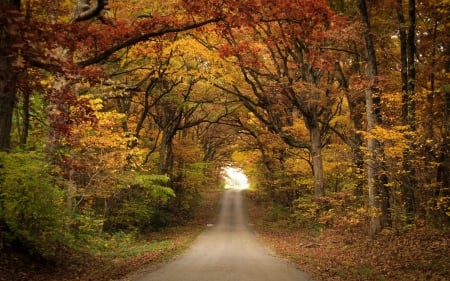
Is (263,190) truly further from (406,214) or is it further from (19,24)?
(19,24)

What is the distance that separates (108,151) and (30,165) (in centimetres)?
816

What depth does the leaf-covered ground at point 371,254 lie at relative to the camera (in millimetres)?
10312

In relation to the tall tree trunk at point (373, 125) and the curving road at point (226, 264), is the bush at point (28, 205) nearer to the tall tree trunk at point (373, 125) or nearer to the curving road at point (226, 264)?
the curving road at point (226, 264)

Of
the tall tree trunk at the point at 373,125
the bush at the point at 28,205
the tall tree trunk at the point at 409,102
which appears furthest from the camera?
the tall tree trunk at the point at 373,125

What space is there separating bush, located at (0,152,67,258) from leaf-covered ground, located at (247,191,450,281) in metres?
6.96

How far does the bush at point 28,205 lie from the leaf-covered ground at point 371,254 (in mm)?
6962

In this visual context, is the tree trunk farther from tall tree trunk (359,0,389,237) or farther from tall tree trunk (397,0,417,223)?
tall tree trunk (397,0,417,223)

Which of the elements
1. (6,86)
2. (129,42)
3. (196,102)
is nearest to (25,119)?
(6,86)

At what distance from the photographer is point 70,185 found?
13164 millimetres

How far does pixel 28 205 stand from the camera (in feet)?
30.9

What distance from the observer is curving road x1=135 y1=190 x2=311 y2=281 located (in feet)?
34.0

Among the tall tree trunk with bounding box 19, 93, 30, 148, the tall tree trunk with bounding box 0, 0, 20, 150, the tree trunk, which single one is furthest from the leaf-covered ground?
the tall tree trunk with bounding box 19, 93, 30, 148

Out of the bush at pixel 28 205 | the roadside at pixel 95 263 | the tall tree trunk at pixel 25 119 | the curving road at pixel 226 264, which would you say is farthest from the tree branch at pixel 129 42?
the curving road at pixel 226 264

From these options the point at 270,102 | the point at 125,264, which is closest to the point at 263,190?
the point at 270,102
